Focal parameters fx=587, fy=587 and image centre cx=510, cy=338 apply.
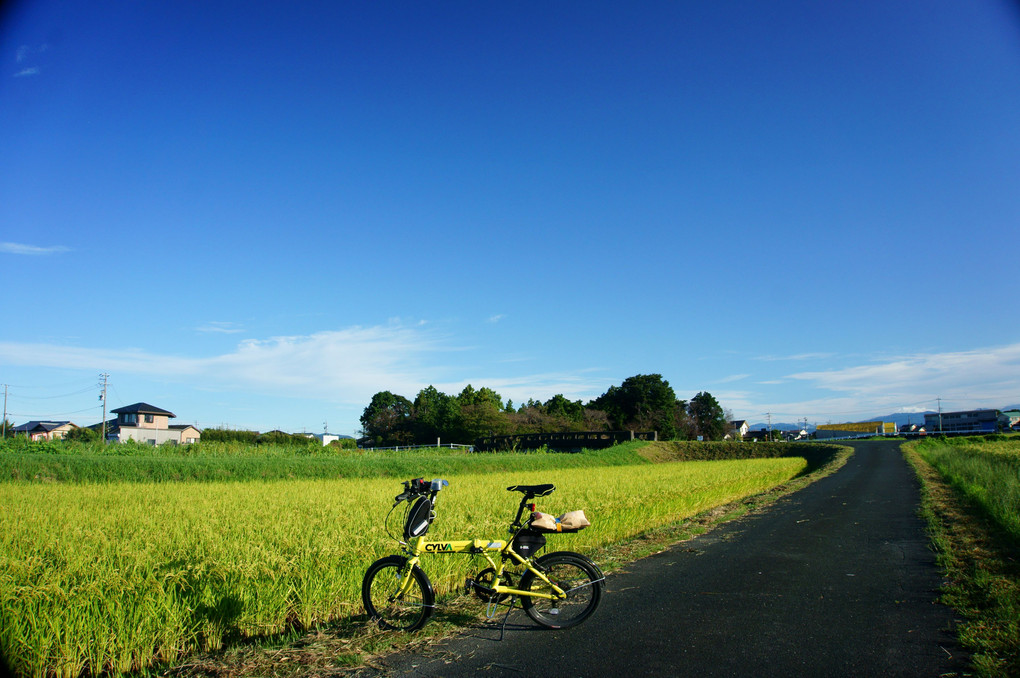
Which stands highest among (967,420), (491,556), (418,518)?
(418,518)

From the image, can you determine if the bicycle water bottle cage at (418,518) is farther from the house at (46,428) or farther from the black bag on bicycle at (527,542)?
the house at (46,428)

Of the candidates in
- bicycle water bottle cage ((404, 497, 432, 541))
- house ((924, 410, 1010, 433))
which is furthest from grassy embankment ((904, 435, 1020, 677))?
house ((924, 410, 1010, 433))

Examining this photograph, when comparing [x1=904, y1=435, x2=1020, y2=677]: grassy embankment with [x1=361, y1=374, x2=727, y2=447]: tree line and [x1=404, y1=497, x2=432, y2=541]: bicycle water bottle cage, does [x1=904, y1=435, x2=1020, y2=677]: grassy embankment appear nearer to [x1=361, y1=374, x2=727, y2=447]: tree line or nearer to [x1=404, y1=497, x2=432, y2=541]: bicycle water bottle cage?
[x1=404, y1=497, x2=432, y2=541]: bicycle water bottle cage

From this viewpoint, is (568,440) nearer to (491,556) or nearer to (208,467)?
(208,467)

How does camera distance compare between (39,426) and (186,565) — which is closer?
(186,565)

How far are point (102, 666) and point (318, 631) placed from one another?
164 cm

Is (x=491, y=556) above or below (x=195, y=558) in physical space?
above

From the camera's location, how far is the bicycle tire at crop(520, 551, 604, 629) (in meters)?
5.29

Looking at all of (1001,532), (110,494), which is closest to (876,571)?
(1001,532)

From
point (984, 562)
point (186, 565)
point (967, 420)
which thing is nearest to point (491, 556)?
point (186, 565)

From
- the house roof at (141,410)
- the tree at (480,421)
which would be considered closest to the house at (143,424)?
the house roof at (141,410)

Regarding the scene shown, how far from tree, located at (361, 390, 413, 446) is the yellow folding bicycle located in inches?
2914

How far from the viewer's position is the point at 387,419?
84312 millimetres

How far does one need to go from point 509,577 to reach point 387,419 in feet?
267
